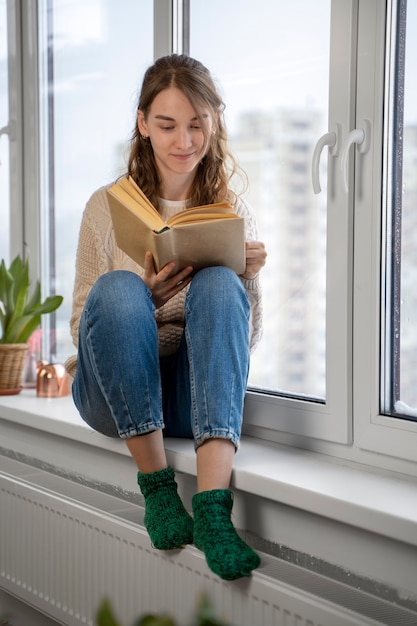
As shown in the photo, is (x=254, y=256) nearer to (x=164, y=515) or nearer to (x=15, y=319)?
(x=164, y=515)

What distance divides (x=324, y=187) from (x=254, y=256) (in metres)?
0.19

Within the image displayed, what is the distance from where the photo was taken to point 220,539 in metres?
1.30

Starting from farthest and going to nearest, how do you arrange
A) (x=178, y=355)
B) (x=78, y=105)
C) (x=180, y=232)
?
(x=78, y=105), (x=178, y=355), (x=180, y=232)

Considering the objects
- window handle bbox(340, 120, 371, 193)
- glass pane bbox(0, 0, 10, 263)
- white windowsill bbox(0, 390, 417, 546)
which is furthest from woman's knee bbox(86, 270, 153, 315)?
glass pane bbox(0, 0, 10, 263)

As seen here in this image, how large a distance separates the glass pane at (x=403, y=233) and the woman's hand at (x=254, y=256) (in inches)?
9.9

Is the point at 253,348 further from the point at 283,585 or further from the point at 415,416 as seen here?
the point at 283,585

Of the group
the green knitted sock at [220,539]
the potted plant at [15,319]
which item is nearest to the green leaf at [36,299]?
the potted plant at [15,319]

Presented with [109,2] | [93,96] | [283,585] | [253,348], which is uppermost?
[109,2]

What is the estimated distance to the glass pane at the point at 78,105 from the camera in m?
2.22

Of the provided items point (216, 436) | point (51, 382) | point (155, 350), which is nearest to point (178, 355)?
point (155, 350)

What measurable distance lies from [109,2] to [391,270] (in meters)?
1.29

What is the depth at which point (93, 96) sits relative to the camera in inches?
92.6

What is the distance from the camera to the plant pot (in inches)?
89.0

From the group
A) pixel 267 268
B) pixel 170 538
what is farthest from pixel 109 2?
pixel 170 538
